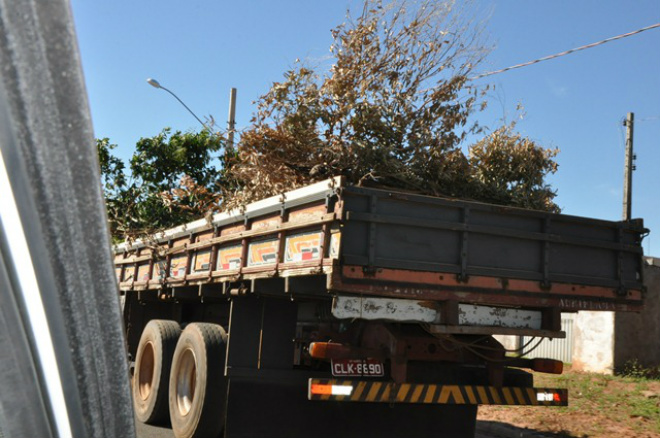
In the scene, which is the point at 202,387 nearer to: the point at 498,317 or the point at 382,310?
the point at 382,310

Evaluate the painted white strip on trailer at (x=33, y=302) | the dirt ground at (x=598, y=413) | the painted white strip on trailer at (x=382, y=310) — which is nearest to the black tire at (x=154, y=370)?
the painted white strip on trailer at (x=382, y=310)

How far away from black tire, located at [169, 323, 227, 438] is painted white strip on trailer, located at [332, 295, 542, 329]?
1.97 metres

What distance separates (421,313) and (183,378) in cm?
314

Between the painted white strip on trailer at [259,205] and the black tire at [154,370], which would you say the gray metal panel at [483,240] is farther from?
the black tire at [154,370]

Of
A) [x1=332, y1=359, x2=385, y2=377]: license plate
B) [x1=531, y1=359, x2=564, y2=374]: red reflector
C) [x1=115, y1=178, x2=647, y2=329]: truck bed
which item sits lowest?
[x1=332, y1=359, x2=385, y2=377]: license plate

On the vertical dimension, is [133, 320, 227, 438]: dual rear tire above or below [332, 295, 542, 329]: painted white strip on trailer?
below

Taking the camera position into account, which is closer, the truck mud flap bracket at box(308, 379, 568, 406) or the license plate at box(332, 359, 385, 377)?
the truck mud flap bracket at box(308, 379, 568, 406)

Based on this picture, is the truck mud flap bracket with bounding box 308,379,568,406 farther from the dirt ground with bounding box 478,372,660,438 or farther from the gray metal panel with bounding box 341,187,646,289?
the dirt ground with bounding box 478,372,660,438

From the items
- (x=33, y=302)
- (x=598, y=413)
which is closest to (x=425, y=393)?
(x=33, y=302)

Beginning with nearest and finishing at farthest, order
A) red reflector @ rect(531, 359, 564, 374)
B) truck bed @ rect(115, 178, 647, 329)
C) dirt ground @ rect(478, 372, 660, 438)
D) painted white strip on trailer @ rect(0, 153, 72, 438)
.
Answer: painted white strip on trailer @ rect(0, 153, 72, 438) → truck bed @ rect(115, 178, 647, 329) → red reflector @ rect(531, 359, 564, 374) → dirt ground @ rect(478, 372, 660, 438)

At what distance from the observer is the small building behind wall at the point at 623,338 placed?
43.7 ft

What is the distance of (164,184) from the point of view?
13562mm

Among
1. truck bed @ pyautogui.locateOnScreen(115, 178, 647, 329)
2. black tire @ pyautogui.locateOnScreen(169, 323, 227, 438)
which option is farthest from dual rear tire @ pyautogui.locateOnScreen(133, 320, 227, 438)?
truck bed @ pyautogui.locateOnScreen(115, 178, 647, 329)

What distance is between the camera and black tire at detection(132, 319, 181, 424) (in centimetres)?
801
